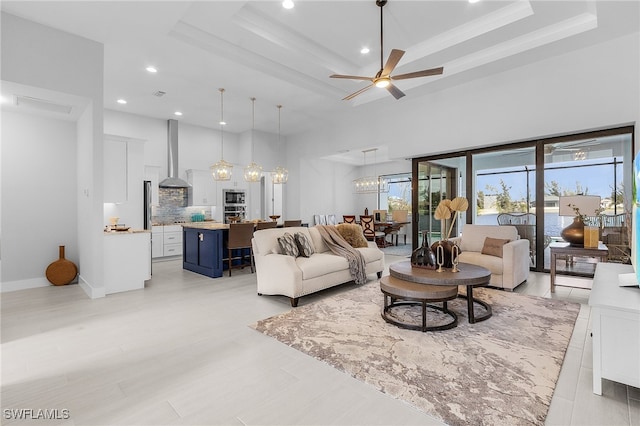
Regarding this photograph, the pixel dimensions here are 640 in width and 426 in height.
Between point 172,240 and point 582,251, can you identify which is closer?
point 582,251

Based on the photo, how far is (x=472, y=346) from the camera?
2.55 metres

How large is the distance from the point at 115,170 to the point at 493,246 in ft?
20.6

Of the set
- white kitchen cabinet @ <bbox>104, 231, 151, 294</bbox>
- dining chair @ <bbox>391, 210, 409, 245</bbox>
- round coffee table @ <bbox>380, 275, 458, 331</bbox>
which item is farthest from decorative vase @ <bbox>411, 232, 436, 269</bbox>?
dining chair @ <bbox>391, 210, 409, 245</bbox>

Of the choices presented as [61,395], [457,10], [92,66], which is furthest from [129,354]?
[457,10]

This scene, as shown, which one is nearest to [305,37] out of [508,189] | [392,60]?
[392,60]

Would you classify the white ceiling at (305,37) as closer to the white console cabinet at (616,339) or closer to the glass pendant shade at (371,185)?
the white console cabinet at (616,339)

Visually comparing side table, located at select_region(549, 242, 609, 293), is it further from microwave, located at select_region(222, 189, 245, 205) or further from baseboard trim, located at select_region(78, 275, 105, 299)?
microwave, located at select_region(222, 189, 245, 205)

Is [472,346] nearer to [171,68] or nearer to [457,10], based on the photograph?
[457,10]

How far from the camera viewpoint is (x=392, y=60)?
337cm

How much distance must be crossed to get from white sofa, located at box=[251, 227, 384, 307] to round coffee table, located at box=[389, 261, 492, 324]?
0.99 m

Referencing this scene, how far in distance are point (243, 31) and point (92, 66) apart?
81.4 inches

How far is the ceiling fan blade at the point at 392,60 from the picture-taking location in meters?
3.17

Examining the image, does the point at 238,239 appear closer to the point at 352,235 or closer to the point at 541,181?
the point at 352,235

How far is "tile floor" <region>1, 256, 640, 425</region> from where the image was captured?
173 centimetres
